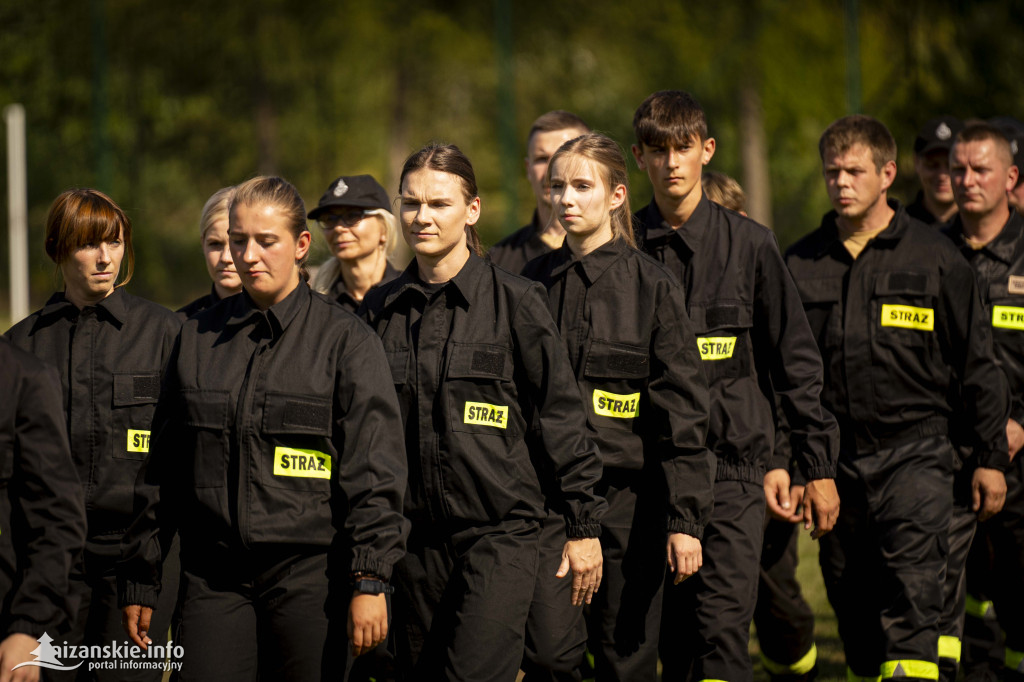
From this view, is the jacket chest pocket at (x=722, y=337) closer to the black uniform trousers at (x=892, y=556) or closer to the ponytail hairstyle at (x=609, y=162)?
the ponytail hairstyle at (x=609, y=162)

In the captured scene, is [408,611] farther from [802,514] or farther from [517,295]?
[802,514]

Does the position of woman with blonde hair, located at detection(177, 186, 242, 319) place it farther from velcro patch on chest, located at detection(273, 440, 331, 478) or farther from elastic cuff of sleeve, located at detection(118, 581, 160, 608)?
velcro patch on chest, located at detection(273, 440, 331, 478)

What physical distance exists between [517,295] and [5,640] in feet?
6.86

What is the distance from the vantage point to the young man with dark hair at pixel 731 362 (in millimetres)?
5238

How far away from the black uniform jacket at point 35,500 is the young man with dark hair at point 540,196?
3.64 metres

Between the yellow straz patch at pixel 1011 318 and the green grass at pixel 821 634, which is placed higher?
the yellow straz patch at pixel 1011 318

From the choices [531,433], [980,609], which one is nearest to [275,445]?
[531,433]

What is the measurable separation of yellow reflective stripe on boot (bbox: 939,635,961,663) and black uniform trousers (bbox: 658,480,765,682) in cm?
122

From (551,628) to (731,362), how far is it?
1396 millimetres

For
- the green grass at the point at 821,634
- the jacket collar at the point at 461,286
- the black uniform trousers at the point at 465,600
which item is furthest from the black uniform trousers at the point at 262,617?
the green grass at the point at 821,634

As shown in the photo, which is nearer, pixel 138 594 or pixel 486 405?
pixel 138 594

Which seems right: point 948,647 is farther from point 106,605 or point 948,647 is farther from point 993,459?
point 106,605

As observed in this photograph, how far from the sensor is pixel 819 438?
546 cm

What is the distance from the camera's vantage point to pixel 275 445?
13.7 feet
